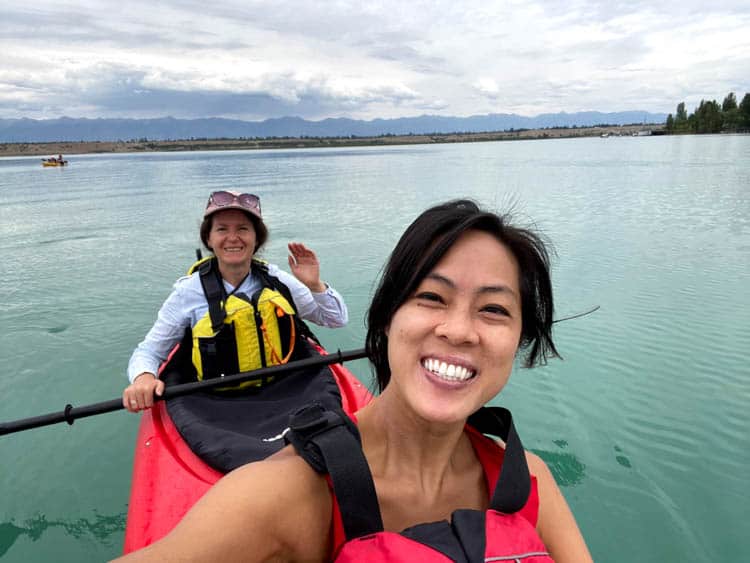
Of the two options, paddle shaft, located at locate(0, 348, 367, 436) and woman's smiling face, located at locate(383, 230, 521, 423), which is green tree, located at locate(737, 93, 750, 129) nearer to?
paddle shaft, located at locate(0, 348, 367, 436)

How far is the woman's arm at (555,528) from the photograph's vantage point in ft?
4.66

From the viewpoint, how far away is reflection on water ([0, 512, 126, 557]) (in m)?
3.48

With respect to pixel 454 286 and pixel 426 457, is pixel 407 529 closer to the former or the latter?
pixel 426 457

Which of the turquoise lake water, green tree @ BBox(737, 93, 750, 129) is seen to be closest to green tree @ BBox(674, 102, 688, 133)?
green tree @ BBox(737, 93, 750, 129)

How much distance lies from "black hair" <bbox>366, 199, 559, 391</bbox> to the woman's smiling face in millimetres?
29

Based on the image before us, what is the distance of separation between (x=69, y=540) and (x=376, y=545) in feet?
11.1

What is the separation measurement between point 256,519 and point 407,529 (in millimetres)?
374

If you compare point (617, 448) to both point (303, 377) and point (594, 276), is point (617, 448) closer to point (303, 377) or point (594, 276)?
point (303, 377)

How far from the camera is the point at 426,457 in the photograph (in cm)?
134

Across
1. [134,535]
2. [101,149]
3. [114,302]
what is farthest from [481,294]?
[101,149]

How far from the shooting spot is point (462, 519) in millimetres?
1239

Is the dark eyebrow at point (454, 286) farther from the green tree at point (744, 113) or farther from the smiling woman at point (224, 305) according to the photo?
the green tree at point (744, 113)

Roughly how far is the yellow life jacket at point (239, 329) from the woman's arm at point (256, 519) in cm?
237

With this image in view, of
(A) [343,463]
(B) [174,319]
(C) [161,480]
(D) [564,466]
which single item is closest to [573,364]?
(D) [564,466]
